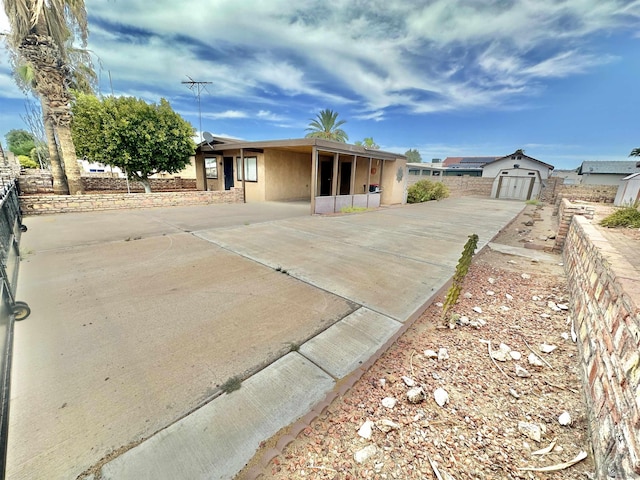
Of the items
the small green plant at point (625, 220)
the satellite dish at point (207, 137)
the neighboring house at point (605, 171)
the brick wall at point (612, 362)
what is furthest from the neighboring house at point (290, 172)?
the neighboring house at point (605, 171)

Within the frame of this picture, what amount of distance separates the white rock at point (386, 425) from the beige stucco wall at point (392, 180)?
14026mm

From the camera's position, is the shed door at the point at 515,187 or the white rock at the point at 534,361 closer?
the white rock at the point at 534,361

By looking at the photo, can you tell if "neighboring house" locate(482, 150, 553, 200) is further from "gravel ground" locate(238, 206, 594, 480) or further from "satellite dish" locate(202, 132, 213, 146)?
"gravel ground" locate(238, 206, 594, 480)

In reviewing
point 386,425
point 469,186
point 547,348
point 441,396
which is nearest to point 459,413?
point 441,396

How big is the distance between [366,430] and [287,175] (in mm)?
14175

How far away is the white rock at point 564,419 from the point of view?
1.72 meters

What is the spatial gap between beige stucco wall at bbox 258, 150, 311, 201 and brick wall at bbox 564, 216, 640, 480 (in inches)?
510

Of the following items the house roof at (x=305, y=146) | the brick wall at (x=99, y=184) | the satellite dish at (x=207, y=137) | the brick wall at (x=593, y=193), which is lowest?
the brick wall at (x=99, y=184)

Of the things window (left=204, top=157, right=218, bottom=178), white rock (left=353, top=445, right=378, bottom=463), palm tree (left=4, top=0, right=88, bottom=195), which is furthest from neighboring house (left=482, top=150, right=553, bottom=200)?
palm tree (left=4, top=0, right=88, bottom=195)

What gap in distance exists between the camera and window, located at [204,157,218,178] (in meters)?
16.1

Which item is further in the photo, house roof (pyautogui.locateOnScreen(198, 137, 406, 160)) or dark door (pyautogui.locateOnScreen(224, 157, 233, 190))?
dark door (pyautogui.locateOnScreen(224, 157, 233, 190))

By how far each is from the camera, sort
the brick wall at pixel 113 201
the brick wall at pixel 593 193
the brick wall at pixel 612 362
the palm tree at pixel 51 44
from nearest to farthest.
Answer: the brick wall at pixel 612 362, the palm tree at pixel 51 44, the brick wall at pixel 113 201, the brick wall at pixel 593 193

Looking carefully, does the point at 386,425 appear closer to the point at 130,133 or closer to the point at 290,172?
the point at 130,133

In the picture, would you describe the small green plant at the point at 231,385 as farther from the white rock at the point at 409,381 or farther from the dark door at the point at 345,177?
the dark door at the point at 345,177
